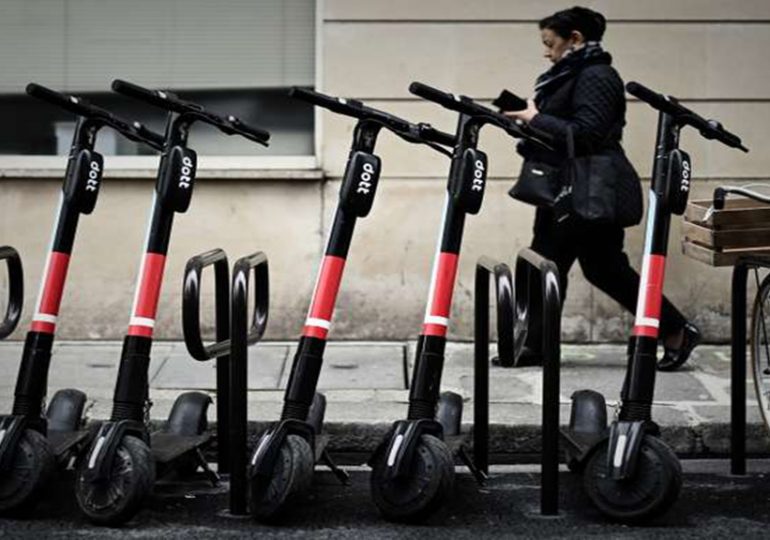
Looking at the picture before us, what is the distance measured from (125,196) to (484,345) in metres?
3.49

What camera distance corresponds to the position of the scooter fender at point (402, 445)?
5.31 meters

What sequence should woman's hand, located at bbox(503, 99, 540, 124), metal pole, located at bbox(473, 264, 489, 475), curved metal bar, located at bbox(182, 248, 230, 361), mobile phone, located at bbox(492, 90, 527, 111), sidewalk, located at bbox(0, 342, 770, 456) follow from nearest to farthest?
curved metal bar, located at bbox(182, 248, 230, 361), metal pole, located at bbox(473, 264, 489, 475), sidewalk, located at bbox(0, 342, 770, 456), mobile phone, located at bbox(492, 90, 527, 111), woman's hand, located at bbox(503, 99, 540, 124)

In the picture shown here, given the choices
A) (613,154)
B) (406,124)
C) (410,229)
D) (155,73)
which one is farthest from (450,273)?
(155,73)

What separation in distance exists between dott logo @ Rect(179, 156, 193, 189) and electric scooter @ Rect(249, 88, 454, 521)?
45 centimetres

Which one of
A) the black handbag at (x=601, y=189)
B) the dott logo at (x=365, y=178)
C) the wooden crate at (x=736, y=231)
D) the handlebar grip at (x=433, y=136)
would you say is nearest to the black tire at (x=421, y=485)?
the dott logo at (x=365, y=178)

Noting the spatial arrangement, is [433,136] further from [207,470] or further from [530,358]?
[530,358]

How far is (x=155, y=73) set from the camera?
9.20 metres

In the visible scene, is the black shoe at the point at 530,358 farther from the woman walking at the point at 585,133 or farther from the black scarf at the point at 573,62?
the black scarf at the point at 573,62

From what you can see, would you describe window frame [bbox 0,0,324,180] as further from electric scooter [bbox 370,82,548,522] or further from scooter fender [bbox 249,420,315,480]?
scooter fender [bbox 249,420,315,480]

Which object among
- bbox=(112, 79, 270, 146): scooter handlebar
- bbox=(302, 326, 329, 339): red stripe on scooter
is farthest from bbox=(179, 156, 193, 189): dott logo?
bbox=(302, 326, 329, 339): red stripe on scooter

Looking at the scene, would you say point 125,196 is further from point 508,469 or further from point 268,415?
point 508,469

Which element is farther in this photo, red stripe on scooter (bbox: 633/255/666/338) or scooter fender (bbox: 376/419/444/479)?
red stripe on scooter (bbox: 633/255/666/338)

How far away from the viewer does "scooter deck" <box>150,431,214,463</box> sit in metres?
5.68

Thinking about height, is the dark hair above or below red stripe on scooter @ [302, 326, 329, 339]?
above
